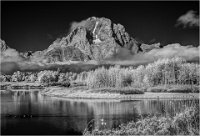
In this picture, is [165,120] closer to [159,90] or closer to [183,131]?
[183,131]

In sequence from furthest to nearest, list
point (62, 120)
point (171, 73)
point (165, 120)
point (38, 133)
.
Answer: point (171, 73), point (62, 120), point (38, 133), point (165, 120)

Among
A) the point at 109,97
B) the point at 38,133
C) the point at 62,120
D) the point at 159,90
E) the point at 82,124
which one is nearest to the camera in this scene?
the point at 38,133

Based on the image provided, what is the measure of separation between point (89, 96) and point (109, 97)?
7.34 meters

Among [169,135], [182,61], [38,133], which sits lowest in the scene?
[38,133]

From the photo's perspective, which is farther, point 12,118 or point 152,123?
point 12,118

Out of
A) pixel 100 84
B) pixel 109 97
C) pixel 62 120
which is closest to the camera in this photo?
pixel 62 120

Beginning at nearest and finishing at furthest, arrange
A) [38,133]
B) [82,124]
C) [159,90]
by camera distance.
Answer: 1. [38,133]
2. [82,124]
3. [159,90]

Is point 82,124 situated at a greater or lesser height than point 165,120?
→ lesser

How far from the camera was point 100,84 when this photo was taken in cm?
12138

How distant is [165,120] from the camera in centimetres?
2167

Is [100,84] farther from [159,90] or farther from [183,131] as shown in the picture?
[183,131]

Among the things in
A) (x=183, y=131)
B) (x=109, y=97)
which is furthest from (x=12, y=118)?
(x=109, y=97)

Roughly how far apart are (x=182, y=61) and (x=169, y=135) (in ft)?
371

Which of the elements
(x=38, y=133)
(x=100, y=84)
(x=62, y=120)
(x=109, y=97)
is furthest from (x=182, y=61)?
(x=38, y=133)
